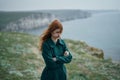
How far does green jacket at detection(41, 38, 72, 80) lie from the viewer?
6141 mm

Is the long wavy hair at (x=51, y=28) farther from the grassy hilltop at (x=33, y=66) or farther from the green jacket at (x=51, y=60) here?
the grassy hilltop at (x=33, y=66)

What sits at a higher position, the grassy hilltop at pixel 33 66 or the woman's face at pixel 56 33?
the woman's face at pixel 56 33

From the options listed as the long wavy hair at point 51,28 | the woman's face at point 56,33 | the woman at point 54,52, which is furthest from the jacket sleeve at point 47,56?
the woman's face at point 56,33

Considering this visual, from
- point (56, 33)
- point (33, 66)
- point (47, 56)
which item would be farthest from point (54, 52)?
point (33, 66)

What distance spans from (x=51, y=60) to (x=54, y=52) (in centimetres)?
28

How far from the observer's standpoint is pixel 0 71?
37.3 feet

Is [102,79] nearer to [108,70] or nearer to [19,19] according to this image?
[108,70]

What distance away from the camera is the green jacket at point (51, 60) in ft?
20.1

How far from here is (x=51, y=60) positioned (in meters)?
6.10

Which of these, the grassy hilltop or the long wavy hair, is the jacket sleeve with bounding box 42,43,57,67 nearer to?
the long wavy hair

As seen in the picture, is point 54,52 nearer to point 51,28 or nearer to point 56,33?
point 56,33

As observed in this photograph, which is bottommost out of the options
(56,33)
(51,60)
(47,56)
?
(51,60)

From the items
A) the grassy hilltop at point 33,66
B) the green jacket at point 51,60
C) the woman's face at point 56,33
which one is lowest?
the grassy hilltop at point 33,66

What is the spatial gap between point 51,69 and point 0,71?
5.85m
